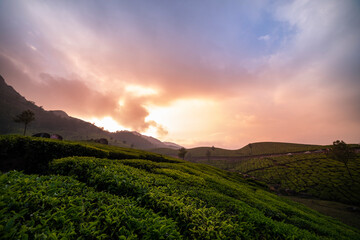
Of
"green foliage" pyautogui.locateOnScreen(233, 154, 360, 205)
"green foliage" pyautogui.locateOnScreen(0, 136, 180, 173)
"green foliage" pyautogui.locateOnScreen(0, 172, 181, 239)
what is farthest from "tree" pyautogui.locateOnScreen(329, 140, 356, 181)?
"green foliage" pyautogui.locateOnScreen(0, 136, 180, 173)

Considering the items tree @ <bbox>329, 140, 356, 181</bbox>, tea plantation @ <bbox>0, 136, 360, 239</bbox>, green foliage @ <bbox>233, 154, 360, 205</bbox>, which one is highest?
tree @ <bbox>329, 140, 356, 181</bbox>

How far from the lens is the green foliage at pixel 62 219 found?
2972 millimetres

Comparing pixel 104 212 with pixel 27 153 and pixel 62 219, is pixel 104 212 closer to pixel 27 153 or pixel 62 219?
pixel 62 219

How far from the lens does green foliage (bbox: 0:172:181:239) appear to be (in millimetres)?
2972

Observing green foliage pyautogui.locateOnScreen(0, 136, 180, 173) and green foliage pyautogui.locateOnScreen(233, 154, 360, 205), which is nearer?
green foliage pyautogui.locateOnScreen(0, 136, 180, 173)

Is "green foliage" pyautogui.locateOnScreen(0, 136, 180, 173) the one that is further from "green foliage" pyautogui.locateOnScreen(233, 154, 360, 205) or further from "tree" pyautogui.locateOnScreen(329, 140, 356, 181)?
"tree" pyautogui.locateOnScreen(329, 140, 356, 181)

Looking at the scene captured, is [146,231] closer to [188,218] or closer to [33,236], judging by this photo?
[188,218]

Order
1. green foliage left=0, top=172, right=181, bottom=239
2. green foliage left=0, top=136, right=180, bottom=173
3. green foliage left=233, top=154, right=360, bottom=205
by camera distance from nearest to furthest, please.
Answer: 1. green foliage left=0, top=172, right=181, bottom=239
2. green foliage left=0, top=136, right=180, bottom=173
3. green foliage left=233, top=154, right=360, bottom=205

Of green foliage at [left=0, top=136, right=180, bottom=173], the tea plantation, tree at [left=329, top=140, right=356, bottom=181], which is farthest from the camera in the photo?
tree at [left=329, top=140, right=356, bottom=181]

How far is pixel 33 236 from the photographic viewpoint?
291 cm

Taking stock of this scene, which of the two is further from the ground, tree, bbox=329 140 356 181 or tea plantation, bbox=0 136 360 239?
tree, bbox=329 140 356 181

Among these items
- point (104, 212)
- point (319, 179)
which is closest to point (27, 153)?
point (104, 212)

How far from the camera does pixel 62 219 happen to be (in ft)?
11.2

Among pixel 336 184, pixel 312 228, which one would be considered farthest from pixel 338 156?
pixel 312 228
